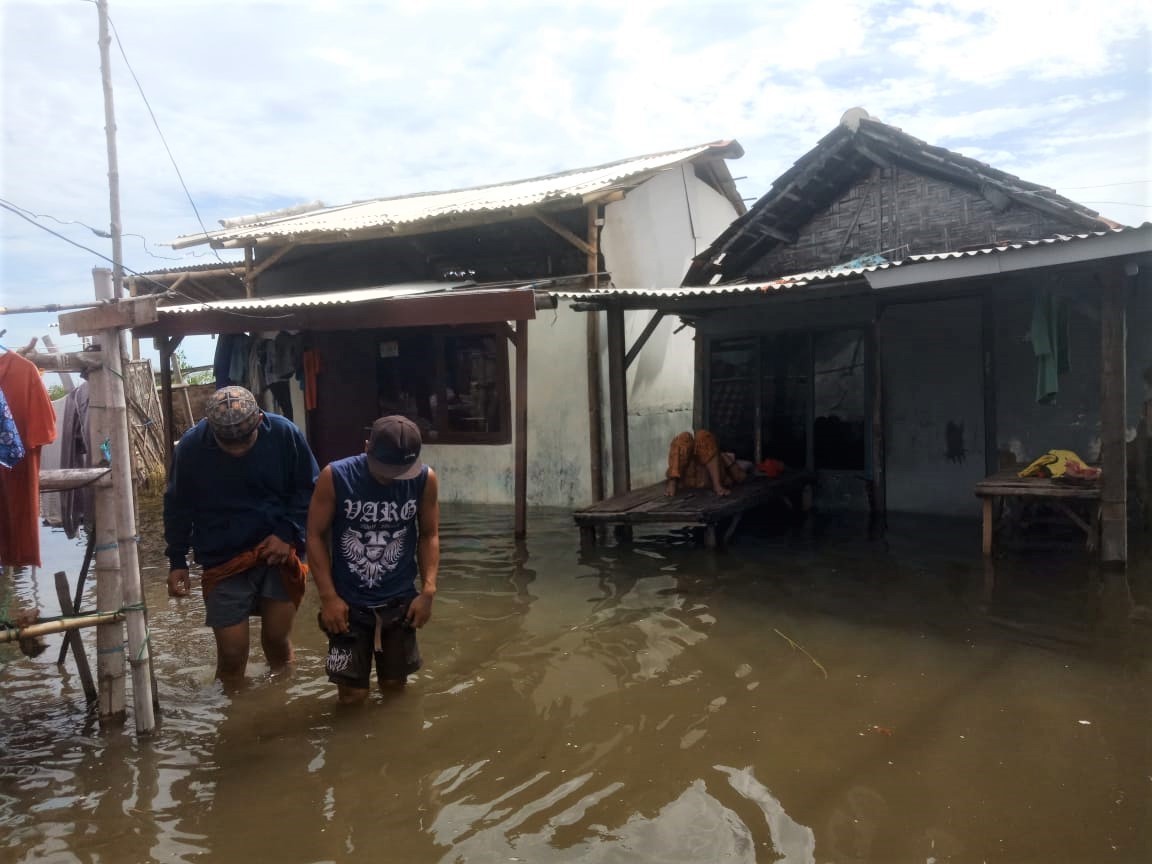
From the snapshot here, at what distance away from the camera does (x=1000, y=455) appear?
877 centimetres

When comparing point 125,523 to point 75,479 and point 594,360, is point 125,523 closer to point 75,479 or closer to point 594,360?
point 75,479

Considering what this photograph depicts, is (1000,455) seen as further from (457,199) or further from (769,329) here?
(457,199)

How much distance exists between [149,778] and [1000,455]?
26.7 feet

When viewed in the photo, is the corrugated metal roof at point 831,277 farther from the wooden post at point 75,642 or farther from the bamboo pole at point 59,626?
the bamboo pole at point 59,626

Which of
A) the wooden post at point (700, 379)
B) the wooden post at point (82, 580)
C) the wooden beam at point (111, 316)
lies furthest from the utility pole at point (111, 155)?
the wooden post at point (700, 379)

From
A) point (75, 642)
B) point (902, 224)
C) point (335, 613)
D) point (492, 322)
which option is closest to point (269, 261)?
point (492, 322)

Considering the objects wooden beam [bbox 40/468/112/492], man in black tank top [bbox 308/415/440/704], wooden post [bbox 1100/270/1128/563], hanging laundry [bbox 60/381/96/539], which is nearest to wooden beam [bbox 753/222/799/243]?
wooden post [bbox 1100/270/1128/563]

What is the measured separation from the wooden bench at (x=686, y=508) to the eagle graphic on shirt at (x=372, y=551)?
3.68 m

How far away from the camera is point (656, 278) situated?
12.0 m

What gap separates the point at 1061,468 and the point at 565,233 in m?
Result: 5.78

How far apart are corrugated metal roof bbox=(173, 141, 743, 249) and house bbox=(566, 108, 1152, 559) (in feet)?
5.69

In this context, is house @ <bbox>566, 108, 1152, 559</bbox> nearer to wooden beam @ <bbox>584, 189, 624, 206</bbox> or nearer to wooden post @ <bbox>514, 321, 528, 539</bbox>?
wooden post @ <bbox>514, 321, 528, 539</bbox>

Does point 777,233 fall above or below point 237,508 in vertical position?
above

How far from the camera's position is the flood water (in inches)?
124
